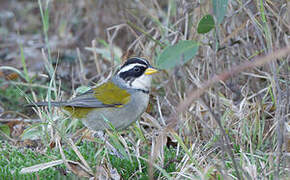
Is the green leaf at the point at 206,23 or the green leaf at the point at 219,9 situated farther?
the green leaf at the point at 206,23

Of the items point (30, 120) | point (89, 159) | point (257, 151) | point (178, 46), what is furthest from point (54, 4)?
point (178, 46)

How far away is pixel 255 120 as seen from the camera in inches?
166

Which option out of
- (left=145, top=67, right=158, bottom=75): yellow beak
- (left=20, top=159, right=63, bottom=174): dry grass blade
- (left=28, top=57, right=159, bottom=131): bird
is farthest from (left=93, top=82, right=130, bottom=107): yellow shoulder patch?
(left=20, top=159, right=63, bottom=174): dry grass blade

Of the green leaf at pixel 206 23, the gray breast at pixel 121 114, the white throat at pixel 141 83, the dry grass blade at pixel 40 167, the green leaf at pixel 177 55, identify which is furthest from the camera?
the white throat at pixel 141 83

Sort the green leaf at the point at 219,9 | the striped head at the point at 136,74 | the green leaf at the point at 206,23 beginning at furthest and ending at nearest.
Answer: the striped head at the point at 136,74
the green leaf at the point at 206,23
the green leaf at the point at 219,9

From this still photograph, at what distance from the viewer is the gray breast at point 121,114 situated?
4.41 m

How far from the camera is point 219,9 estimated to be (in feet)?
8.68

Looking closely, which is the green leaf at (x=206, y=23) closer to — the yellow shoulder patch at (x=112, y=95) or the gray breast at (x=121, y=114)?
the gray breast at (x=121, y=114)

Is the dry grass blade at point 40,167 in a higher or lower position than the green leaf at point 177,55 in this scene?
lower

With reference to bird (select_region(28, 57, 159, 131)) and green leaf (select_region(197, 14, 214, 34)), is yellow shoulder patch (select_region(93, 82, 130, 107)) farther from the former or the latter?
green leaf (select_region(197, 14, 214, 34))

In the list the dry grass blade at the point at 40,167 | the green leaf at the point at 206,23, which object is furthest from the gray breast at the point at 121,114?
the green leaf at the point at 206,23

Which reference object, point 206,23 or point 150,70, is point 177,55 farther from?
point 150,70

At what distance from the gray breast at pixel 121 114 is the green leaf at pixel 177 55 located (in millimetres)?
1915

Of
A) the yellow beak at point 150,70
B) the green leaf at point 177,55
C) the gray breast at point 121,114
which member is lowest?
the gray breast at point 121,114
